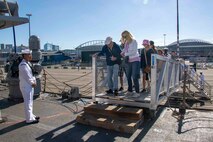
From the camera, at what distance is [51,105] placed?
870cm

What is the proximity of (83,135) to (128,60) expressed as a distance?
8.87 feet

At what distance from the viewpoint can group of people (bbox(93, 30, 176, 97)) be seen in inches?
274

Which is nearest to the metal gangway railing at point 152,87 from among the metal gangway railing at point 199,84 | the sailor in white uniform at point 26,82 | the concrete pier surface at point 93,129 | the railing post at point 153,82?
the railing post at point 153,82

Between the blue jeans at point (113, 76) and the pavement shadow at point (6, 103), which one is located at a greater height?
the blue jeans at point (113, 76)

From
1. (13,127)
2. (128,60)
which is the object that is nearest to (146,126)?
(128,60)

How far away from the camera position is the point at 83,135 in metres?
5.46

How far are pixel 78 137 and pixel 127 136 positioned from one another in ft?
3.62

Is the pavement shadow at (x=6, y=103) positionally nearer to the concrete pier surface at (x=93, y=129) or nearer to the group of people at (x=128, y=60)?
the concrete pier surface at (x=93, y=129)

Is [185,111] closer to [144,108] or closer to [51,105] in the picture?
[144,108]

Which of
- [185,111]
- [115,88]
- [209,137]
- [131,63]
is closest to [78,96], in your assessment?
[115,88]

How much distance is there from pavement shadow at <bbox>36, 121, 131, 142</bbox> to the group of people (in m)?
1.80

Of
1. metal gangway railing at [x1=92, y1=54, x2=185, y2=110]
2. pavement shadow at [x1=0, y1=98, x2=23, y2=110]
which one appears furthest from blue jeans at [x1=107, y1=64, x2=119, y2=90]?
pavement shadow at [x1=0, y1=98, x2=23, y2=110]

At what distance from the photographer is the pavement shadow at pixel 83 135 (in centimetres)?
521

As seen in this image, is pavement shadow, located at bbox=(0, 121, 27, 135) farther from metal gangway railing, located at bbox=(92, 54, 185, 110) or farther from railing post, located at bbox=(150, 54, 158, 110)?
railing post, located at bbox=(150, 54, 158, 110)
